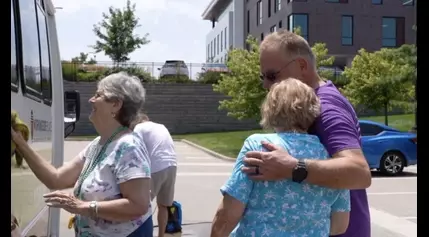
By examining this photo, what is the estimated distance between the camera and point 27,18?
338 centimetres

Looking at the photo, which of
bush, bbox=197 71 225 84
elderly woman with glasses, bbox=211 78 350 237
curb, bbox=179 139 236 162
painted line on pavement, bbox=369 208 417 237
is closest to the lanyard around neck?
elderly woman with glasses, bbox=211 78 350 237

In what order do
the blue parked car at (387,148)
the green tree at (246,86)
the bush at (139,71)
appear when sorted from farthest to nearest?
the bush at (139,71) → the green tree at (246,86) → the blue parked car at (387,148)

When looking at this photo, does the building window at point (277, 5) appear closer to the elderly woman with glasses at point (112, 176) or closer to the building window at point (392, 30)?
the building window at point (392, 30)

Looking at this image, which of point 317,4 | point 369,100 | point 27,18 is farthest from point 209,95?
point 27,18

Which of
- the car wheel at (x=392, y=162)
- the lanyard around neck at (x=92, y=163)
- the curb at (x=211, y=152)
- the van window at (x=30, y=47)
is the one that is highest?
the van window at (x=30, y=47)

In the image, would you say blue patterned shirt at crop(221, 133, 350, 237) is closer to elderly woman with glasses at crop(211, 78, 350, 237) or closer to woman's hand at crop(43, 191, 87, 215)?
elderly woman with glasses at crop(211, 78, 350, 237)

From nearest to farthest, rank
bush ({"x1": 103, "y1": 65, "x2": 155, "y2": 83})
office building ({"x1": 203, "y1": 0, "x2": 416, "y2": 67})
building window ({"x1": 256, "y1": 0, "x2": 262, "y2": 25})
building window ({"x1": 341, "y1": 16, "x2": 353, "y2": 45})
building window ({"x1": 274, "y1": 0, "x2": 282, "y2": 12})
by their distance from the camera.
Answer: bush ({"x1": 103, "y1": 65, "x2": 155, "y2": 83}) → office building ({"x1": 203, "y1": 0, "x2": 416, "y2": 67}) → building window ({"x1": 341, "y1": 16, "x2": 353, "y2": 45}) → building window ({"x1": 274, "y1": 0, "x2": 282, "y2": 12}) → building window ({"x1": 256, "y1": 0, "x2": 262, "y2": 25})

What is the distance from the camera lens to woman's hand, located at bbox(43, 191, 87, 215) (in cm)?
319

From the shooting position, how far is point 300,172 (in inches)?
107

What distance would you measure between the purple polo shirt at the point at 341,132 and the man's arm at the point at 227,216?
0.49 metres

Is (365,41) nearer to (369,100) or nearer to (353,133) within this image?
(369,100)

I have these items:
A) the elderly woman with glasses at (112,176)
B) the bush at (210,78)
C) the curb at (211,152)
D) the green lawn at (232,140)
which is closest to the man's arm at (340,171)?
the elderly woman with glasses at (112,176)

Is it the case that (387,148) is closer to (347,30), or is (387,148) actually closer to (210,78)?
(210,78)

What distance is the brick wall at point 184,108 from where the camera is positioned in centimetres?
4269
